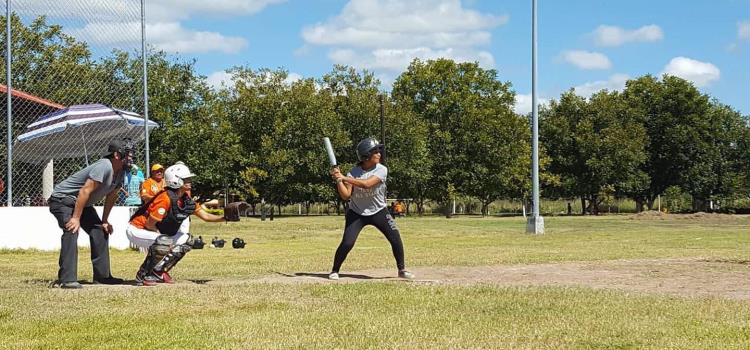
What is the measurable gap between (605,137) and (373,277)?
202ft

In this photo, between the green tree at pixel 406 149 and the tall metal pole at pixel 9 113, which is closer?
the tall metal pole at pixel 9 113

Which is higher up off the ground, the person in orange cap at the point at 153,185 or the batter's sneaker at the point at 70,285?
the person in orange cap at the point at 153,185

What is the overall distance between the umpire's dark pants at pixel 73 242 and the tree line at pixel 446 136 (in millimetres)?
38949

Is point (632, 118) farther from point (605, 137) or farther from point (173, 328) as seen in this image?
point (173, 328)

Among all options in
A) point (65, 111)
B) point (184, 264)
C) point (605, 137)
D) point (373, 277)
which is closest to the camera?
point (373, 277)

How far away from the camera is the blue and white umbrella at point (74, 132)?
17.1 metres

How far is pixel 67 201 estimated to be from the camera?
10.4 metres

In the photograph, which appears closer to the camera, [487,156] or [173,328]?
[173,328]

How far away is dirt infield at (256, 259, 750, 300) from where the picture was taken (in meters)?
10.2

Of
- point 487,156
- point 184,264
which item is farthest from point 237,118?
point 184,264

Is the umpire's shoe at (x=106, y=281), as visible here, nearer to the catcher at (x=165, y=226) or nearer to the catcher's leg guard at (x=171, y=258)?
the catcher at (x=165, y=226)

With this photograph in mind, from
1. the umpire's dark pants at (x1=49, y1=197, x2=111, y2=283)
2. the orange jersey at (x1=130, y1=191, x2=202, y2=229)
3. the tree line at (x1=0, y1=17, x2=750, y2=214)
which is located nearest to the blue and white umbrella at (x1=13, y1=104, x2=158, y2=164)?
the umpire's dark pants at (x1=49, y1=197, x2=111, y2=283)

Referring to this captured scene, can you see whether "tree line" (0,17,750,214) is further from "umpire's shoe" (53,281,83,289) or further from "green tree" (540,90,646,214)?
"umpire's shoe" (53,281,83,289)

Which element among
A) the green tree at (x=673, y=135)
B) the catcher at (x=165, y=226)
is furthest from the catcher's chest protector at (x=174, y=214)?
the green tree at (x=673, y=135)
